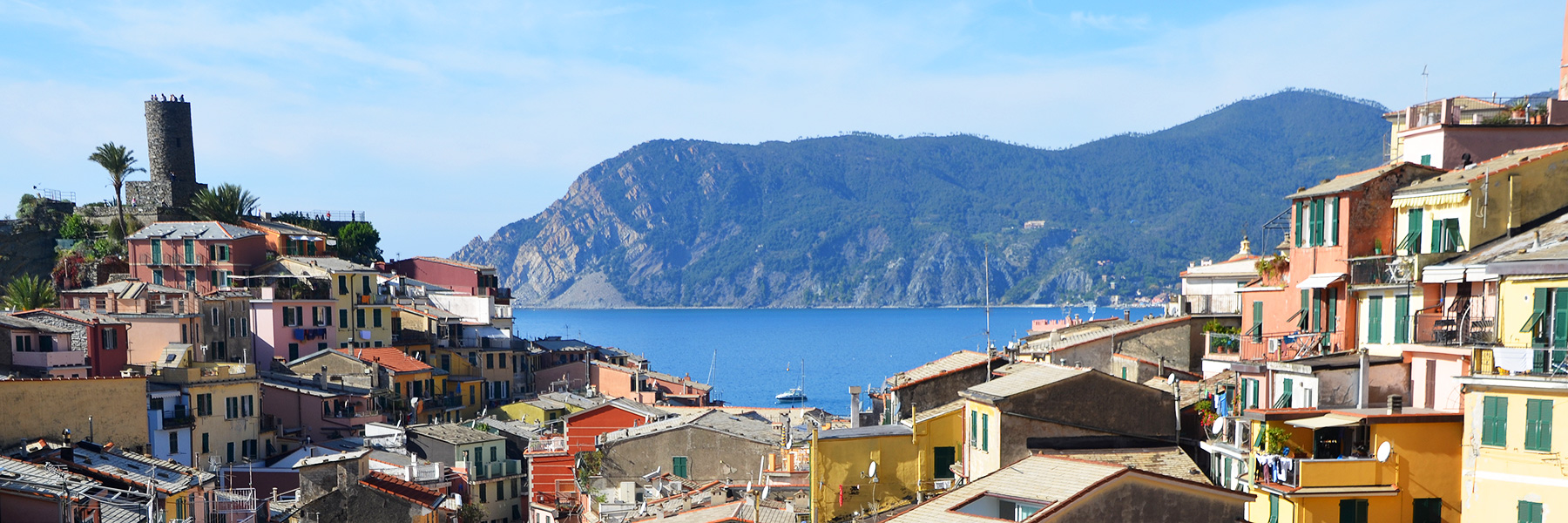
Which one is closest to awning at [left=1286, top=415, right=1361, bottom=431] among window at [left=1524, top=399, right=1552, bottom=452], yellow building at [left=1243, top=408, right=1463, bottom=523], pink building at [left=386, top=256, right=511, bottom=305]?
yellow building at [left=1243, top=408, right=1463, bottom=523]

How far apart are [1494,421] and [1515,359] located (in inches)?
48.5

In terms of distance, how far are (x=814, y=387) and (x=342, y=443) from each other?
10131 centimetres

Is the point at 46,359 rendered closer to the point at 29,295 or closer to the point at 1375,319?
the point at 29,295

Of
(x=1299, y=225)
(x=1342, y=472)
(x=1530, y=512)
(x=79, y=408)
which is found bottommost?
(x=79, y=408)

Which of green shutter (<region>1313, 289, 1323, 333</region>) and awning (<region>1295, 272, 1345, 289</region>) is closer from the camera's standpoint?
awning (<region>1295, 272, 1345, 289</region>)

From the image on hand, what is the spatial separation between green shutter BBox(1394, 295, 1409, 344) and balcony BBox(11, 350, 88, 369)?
4039cm

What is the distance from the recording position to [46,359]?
43.5m

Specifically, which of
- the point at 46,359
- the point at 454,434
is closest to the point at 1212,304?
the point at 454,434

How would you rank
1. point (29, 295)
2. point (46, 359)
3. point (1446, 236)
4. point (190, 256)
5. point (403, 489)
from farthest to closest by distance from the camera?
point (190, 256) < point (29, 295) < point (46, 359) < point (403, 489) < point (1446, 236)

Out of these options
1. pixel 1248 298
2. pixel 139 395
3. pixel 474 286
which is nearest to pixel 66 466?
pixel 139 395

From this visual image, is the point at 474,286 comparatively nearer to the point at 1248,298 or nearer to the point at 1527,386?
the point at 1248,298

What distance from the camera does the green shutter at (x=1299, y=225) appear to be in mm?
30320

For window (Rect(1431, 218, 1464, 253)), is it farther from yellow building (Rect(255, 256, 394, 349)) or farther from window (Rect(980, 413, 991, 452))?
yellow building (Rect(255, 256, 394, 349))

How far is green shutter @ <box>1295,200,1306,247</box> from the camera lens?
30320 millimetres
